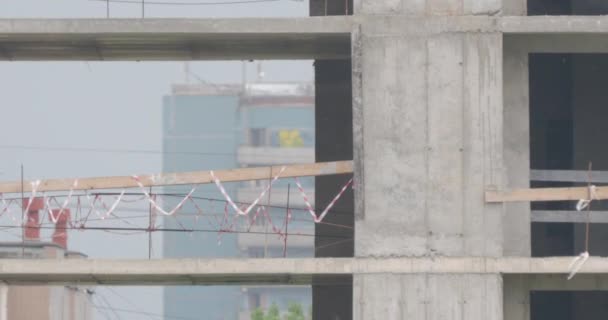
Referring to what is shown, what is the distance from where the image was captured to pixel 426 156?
96.8 ft

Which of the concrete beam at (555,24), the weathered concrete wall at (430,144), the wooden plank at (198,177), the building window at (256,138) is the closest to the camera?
the weathered concrete wall at (430,144)

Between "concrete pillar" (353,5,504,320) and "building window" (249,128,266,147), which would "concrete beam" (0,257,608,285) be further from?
"building window" (249,128,266,147)

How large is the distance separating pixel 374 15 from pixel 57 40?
5214 mm

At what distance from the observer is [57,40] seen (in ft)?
103

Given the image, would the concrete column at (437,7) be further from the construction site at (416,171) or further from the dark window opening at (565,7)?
the dark window opening at (565,7)

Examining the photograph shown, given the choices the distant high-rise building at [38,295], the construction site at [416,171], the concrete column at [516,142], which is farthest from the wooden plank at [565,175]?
the distant high-rise building at [38,295]

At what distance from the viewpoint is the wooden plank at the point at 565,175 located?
30516 millimetres

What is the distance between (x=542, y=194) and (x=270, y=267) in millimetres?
4122

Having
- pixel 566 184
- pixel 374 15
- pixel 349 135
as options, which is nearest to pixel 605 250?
pixel 566 184

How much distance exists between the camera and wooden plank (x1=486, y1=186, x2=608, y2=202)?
29.3m

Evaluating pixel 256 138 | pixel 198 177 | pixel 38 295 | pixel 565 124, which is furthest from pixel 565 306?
pixel 256 138

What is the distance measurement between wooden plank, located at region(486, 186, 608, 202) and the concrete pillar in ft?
0.55

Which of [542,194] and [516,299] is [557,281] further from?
[542,194]

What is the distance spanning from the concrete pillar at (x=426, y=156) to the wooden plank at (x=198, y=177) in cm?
135
